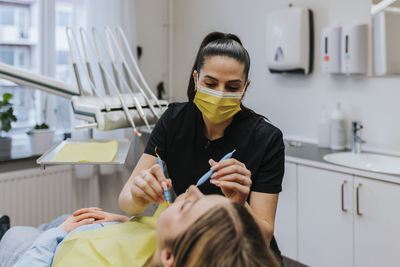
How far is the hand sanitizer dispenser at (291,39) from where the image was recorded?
8.48 feet

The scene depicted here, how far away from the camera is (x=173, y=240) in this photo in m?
0.99

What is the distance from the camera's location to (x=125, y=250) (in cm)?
127

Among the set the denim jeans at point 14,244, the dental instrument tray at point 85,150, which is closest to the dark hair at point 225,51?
the dental instrument tray at point 85,150

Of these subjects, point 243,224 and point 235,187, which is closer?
point 243,224

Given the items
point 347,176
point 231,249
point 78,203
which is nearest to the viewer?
point 231,249

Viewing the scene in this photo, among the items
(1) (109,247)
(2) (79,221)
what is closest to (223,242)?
(1) (109,247)

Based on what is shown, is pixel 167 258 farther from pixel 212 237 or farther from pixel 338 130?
pixel 338 130

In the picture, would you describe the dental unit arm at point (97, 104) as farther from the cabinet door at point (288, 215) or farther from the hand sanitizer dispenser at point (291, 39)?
the hand sanitizer dispenser at point (291, 39)

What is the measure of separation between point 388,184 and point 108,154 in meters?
1.33

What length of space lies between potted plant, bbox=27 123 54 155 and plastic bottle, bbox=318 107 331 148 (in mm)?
1853

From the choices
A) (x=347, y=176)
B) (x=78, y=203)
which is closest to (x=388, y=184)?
(x=347, y=176)

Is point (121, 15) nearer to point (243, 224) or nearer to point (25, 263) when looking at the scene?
point (25, 263)

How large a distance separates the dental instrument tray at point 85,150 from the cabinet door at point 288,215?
1.06 metres

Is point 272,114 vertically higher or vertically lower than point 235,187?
higher
